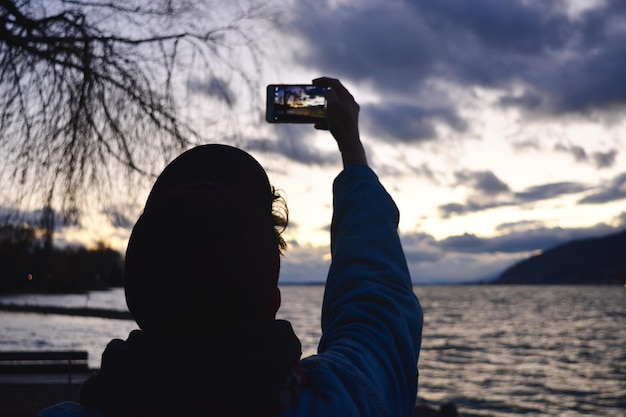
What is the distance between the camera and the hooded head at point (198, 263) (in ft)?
2.91

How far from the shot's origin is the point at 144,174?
5000 millimetres

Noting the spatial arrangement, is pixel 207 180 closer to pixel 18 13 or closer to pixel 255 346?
pixel 255 346

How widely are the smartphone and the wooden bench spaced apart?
933 cm

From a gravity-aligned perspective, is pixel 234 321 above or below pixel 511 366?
above

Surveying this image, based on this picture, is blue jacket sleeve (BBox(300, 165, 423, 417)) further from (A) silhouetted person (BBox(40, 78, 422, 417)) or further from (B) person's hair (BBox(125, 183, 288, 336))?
(B) person's hair (BBox(125, 183, 288, 336))

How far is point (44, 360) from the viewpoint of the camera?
32.0ft

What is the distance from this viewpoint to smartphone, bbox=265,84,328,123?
5.88ft

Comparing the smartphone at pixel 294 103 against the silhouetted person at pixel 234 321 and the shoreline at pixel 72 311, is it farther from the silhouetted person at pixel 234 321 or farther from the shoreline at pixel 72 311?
the shoreline at pixel 72 311

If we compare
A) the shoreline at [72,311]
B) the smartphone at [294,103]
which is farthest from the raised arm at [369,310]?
the shoreline at [72,311]

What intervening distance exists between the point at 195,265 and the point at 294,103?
Answer: 109 centimetres

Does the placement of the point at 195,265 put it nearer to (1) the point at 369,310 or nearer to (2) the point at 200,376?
(2) the point at 200,376

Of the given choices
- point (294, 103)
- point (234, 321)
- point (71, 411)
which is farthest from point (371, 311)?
point (294, 103)

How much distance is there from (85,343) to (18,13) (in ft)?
104

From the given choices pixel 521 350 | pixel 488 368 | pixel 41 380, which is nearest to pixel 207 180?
pixel 41 380
